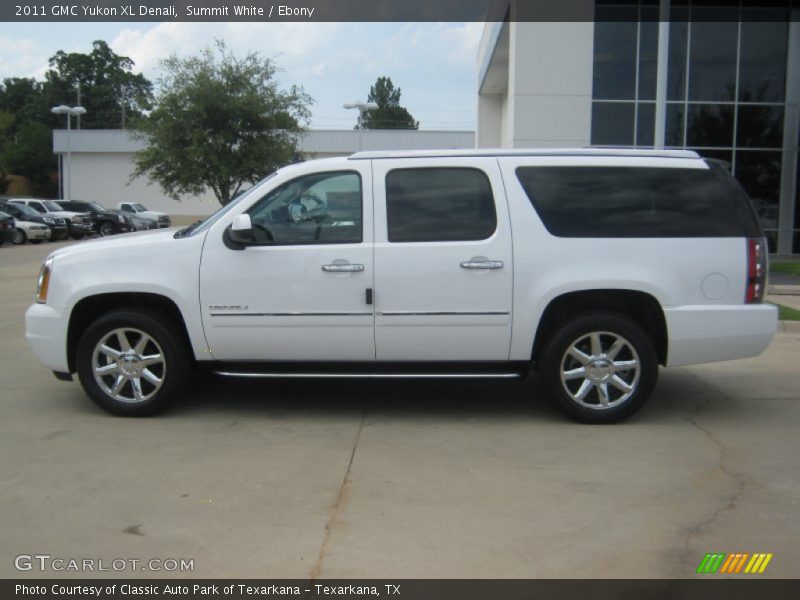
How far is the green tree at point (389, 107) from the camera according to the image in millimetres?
89938

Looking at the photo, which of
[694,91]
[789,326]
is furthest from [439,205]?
[694,91]

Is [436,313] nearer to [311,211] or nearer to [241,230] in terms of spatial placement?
[311,211]

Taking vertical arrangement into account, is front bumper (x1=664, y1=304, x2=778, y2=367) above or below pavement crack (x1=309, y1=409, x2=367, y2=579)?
above

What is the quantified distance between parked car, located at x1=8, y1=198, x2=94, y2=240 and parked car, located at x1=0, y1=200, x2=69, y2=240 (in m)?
0.31

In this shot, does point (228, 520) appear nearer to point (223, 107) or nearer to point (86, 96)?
point (223, 107)

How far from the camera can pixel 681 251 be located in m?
5.90

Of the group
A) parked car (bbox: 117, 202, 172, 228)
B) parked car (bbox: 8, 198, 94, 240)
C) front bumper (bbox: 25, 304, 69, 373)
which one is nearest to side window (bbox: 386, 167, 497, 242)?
front bumper (bbox: 25, 304, 69, 373)

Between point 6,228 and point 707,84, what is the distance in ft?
79.6

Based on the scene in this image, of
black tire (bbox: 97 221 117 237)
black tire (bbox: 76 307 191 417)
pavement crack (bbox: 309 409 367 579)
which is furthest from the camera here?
black tire (bbox: 97 221 117 237)

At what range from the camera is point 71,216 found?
3444 centimetres

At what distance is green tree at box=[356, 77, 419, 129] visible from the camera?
89938 millimetres

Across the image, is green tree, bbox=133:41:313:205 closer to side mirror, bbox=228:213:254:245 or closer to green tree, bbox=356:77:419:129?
side mirror, bbox=228:213:254:245
